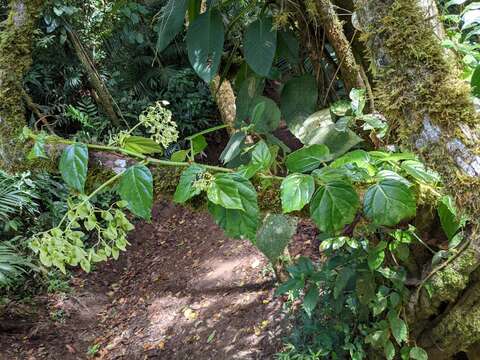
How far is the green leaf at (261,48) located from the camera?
4.42 ft

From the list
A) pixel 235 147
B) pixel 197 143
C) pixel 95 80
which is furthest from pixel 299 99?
pixel 95 80

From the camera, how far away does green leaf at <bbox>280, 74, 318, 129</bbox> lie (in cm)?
139

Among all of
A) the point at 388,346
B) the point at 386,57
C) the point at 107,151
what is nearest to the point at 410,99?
the point at 386,57

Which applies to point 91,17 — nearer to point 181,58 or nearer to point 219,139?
point 181,58

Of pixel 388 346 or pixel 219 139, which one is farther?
pixel 219 139

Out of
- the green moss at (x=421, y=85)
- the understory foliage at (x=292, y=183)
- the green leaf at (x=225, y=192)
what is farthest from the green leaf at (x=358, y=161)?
the green leaf at (x=225, y=192)

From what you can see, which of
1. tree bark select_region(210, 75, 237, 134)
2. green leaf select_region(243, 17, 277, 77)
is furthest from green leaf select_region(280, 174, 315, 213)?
tree bark select_region(210, 75, 237, 134)

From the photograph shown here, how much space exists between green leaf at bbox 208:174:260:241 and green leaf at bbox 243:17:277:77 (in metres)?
0.54

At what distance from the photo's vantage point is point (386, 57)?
0.84 metres

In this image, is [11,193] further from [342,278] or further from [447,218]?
[447,218]

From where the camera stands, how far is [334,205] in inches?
35.0

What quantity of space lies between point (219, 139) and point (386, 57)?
5.08m

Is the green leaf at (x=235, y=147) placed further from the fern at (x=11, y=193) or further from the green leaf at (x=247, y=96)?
the fern at (x=11, y=193)

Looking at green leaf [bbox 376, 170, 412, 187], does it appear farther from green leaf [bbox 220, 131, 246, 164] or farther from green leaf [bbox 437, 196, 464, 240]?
green leaf [bbox 220, 131, 246, 164]
